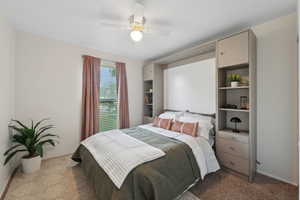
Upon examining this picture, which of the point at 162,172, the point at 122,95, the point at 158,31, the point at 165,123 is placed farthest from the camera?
the point at 122,95

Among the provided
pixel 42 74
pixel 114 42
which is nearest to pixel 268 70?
pixel 114 42

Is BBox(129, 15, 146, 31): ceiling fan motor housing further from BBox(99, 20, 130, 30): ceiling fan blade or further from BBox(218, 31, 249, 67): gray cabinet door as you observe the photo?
BBox(218, 31, 249, 67): gray cabinet door

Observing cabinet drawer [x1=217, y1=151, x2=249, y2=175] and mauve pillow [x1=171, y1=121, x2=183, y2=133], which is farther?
mauve pillow [x1=171, y1=121, x2=183, y2=133]

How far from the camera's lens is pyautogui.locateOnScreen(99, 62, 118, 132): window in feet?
11.6

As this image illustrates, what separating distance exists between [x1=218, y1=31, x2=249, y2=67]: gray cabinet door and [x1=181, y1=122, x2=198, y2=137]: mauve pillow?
1.17 m

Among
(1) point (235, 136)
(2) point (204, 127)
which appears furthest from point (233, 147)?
(2) point (204, 127)

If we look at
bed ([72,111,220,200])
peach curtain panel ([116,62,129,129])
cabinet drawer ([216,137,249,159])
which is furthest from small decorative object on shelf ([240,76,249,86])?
peach curtain panel ([116,62,129,129])

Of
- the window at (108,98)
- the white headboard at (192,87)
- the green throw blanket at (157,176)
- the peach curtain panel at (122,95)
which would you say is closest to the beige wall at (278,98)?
the white headboard at (192,87)

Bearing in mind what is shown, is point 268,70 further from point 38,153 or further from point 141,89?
point 38,153

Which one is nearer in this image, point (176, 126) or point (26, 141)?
point (26, 141)

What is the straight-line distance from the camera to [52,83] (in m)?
2.84

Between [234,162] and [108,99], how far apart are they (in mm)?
3057

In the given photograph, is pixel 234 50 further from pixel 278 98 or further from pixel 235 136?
pixel 235 136

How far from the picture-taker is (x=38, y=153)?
2.40 metres
